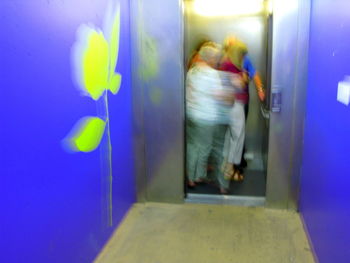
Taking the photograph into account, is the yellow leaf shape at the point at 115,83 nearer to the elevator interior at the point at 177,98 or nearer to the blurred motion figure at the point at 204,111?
the elevator interior at the point at 177,98

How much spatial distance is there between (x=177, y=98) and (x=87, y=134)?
103cm

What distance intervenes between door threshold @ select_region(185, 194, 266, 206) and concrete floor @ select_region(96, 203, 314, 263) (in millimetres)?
60

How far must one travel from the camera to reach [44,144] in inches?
59.4

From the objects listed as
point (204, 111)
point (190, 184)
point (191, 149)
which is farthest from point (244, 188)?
point (204, 111)

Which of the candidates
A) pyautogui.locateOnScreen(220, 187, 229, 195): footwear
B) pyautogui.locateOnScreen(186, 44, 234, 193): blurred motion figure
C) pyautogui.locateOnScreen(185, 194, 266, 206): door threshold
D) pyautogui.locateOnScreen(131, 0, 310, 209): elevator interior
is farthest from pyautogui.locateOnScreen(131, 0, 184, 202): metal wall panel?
pyautogui.locateOnScreen(220, 187, 229, 195): footwear

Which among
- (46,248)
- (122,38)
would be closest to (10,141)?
(46,248)

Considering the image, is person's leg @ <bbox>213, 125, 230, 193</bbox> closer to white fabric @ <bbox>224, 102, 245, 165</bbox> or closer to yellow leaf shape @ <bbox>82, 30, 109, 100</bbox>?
white fabric @ <bbox>224, 102, 245, 165</bbox>

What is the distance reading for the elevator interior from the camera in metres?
2.51

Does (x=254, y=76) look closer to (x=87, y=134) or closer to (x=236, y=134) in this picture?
(x=236, y=134)

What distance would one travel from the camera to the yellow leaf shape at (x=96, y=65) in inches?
74.1

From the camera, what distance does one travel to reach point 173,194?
115 inches

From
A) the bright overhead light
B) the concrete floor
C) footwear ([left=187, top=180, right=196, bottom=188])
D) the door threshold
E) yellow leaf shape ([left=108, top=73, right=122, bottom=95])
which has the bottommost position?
the concrete floor

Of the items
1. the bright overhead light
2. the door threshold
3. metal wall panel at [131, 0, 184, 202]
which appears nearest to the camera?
metal wall panel at [131, 0, 184, 202]

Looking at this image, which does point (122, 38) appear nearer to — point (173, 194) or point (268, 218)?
point (173, 194)
